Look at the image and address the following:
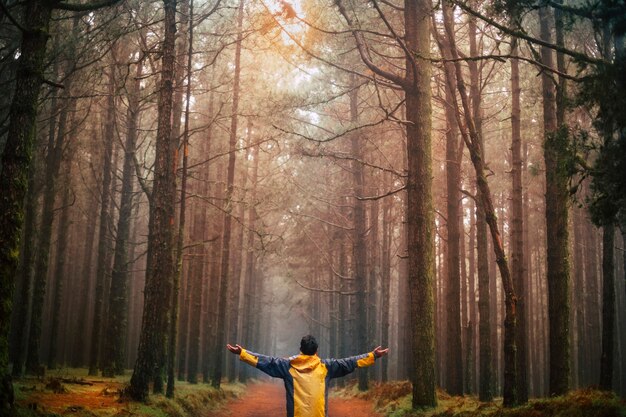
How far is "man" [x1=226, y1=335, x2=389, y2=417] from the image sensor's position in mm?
5199

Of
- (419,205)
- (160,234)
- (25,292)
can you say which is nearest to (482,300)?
(419,205)

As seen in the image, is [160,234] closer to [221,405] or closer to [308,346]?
[308,346]

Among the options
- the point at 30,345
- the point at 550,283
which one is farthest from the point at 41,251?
the point at 550,283

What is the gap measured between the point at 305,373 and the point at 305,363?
0.11 meters

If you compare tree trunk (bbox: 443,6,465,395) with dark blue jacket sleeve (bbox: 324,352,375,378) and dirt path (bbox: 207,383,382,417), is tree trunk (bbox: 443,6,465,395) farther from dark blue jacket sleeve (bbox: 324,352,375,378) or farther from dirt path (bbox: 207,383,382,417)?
dark blue jacket sleeve (bbox: 324,352,375,378)

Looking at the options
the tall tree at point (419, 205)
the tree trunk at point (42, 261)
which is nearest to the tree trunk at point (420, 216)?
the tall tree at point (419, 205)

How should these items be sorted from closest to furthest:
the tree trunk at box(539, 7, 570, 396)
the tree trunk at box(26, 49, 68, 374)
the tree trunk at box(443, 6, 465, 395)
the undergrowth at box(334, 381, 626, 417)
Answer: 1. the undergrowth at box(334, 381, 626, 417)
2. the tree trunk at box(539, 7, 570, 396)
3. the tree trunk at box(26, 49, 68, 374)
4. the tree trunk at box(443, 6, 465, 395)

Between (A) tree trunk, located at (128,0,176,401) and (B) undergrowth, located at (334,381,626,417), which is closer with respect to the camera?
(B) undergrowth, located at (334,381,626,417)

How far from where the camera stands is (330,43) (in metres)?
16.7

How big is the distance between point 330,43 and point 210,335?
1560 centimetres

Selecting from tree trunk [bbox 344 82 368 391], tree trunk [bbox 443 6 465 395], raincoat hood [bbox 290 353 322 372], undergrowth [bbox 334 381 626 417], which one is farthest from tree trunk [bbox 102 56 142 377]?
raincoat hood [bbox 290 353 322 372]

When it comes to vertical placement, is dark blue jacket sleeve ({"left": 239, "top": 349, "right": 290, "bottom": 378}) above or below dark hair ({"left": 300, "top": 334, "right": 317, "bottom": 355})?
below

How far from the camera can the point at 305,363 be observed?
5.34 m

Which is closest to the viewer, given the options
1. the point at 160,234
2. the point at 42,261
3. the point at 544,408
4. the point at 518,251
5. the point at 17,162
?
the point at 17,162
